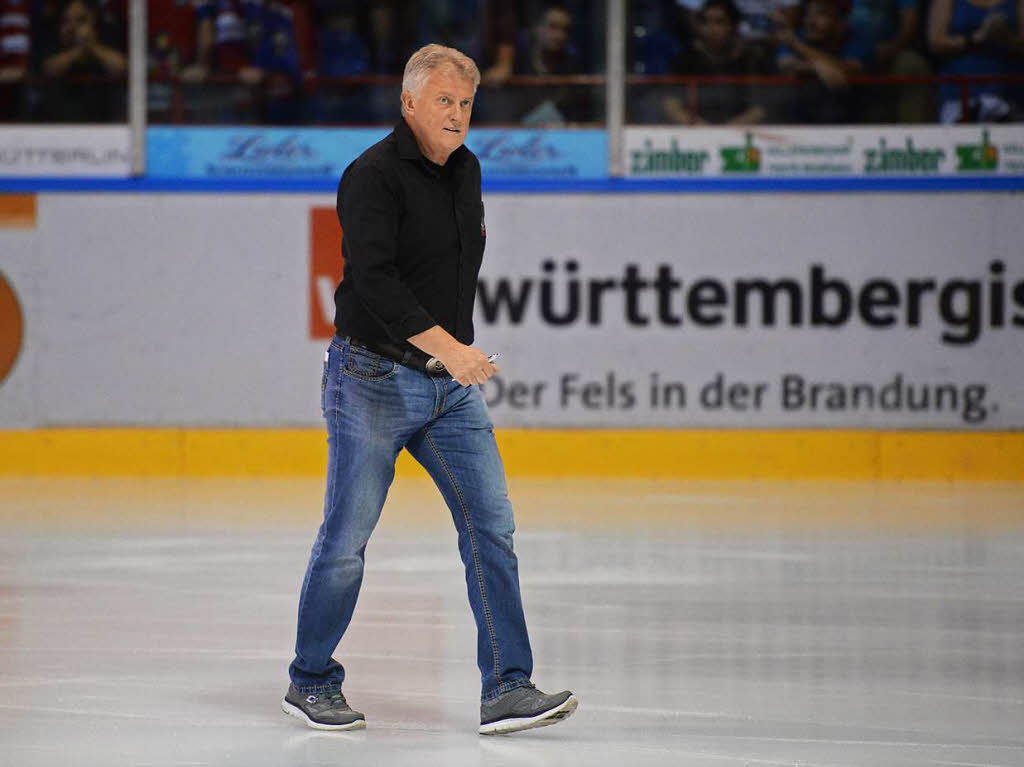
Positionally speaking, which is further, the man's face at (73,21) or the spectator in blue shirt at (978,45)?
the man's face at (73,21)

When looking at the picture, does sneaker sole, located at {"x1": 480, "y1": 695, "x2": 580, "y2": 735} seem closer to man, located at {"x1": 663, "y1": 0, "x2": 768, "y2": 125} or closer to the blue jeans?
the blue jeans

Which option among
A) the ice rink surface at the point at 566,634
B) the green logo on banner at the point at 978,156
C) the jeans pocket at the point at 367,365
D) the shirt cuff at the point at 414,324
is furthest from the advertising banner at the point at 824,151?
the shirt cuff at the point at 414,324

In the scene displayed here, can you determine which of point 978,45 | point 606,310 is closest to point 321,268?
point 606,310

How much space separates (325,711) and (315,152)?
7.87 m

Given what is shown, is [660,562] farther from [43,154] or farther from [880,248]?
[43,154]

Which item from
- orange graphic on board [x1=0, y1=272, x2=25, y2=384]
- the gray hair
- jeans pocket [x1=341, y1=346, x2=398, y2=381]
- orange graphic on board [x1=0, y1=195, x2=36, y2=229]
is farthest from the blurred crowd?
jeans pocket [x1=341, y1=346, x2=398, y2=381]

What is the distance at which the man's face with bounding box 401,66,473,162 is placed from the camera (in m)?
4.11

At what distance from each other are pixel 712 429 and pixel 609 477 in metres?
0.71

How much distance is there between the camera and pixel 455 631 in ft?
18.6

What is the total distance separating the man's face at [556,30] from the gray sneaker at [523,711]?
824cm

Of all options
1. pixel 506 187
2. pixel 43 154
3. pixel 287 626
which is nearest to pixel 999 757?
pixel 287 626

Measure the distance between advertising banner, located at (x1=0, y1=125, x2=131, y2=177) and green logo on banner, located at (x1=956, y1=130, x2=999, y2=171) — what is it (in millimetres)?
5402

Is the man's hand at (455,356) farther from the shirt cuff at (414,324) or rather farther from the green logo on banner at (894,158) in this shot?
the green logo on banner at (894,158)

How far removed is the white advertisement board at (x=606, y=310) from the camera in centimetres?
1086
